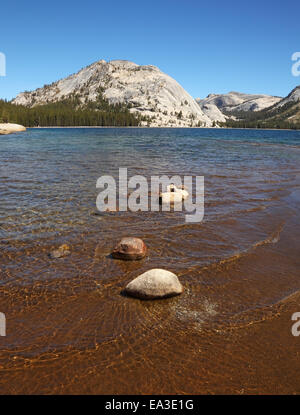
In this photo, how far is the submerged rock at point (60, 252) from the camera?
332 inches

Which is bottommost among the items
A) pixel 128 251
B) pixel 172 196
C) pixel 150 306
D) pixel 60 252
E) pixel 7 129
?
pixel 150 306

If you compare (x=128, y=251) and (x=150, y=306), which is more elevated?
(x=128, y=251)

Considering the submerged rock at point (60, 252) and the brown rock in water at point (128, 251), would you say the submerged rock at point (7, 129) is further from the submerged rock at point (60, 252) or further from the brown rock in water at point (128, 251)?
the brown rock in water at point (128, 251)

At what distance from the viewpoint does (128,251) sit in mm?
8391

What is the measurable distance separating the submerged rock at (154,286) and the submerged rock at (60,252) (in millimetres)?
2849

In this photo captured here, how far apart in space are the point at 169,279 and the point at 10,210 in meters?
9.22

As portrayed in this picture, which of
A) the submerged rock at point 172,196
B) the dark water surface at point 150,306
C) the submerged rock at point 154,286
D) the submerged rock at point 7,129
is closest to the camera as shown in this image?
the dark water surface at point 150,306

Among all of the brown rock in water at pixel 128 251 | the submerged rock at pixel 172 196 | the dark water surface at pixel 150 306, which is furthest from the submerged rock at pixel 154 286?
the submerged rock at pixel 172 196

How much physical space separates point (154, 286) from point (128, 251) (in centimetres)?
209

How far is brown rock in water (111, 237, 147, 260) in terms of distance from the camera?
27.6 feet

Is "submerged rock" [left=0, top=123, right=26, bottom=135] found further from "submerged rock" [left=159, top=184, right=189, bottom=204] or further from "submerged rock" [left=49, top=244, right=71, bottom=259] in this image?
"submerged rock" [left=49, top=244, right=71, bottom=259]

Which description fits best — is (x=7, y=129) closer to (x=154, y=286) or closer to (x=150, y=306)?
(x=154, y=286)

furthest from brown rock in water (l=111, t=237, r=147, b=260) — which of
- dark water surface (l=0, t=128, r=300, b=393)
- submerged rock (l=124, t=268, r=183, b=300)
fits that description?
submerged rock (l=124, t=268, r=183, b=300)

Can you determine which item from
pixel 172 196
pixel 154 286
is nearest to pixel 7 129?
pixel 172 196
